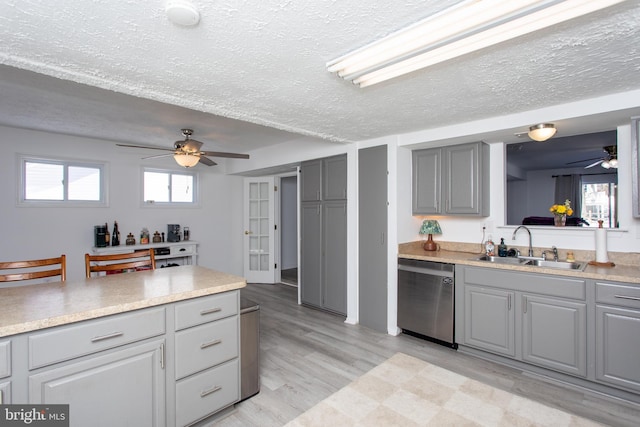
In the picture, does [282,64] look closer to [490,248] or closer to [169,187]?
[490,248]

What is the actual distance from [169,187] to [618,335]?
588cm

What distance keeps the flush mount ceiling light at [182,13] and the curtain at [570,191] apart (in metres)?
3.66

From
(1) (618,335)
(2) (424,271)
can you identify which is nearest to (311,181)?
(2) (424,271)

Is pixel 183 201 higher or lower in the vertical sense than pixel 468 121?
lower

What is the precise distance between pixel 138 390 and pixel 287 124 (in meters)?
2.37

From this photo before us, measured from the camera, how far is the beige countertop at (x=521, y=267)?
219 cm

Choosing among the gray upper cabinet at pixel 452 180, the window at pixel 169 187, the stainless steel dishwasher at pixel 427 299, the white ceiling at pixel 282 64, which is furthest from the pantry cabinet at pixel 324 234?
the window at pixel 169 187

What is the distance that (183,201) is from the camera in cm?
539

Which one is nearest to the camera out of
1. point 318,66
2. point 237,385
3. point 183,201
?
point 318,66

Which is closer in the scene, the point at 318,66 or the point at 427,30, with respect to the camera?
the point at 427,30

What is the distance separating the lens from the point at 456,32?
1.34m

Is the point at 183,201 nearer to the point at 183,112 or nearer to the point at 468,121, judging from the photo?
the point at 183,112

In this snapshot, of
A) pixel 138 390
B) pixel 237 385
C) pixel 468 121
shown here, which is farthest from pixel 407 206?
pixel 138 390

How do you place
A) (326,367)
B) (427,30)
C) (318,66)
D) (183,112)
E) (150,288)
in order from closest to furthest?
(427,30) → (318,66) → (150,288) → (326,367) → (183,112)
